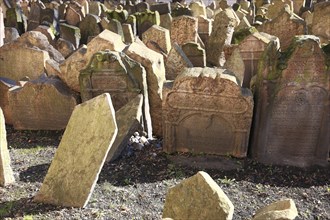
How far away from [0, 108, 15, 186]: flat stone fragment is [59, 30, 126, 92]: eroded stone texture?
7.80ft

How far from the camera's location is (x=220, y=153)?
522 centimetres

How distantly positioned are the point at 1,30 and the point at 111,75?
4799 millimetres

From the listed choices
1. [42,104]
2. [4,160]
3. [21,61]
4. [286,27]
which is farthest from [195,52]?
[4,160]

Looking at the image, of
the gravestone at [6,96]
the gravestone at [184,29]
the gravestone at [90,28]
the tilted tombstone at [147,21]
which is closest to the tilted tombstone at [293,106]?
the gravestone at [184,29]

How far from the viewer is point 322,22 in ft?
30.0

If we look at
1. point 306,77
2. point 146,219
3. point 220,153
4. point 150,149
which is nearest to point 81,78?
point 150,149

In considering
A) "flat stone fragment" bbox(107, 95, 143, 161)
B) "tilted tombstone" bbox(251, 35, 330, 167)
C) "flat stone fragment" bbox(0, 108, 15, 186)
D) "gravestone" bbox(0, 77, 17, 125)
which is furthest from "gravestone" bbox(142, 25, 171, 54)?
"flat stone fragment" bbox(0, 108, 15, 186)

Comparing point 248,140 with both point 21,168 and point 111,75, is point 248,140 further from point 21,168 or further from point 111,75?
point 21,168

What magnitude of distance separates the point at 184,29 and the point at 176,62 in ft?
9.17

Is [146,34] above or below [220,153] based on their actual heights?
above

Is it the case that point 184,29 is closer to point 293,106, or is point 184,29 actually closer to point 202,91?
point 202,91

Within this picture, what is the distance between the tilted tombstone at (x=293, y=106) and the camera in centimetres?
456

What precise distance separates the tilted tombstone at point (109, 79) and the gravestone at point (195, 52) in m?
2.08

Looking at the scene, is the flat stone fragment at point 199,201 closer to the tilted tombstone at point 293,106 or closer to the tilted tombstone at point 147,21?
the tilted tombstone at point 293,106
